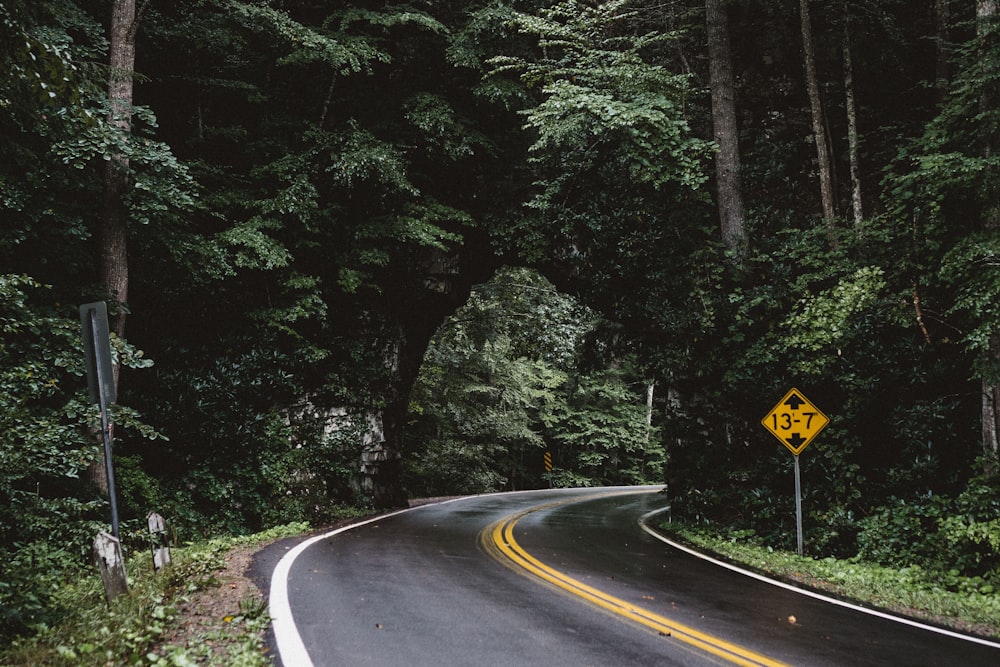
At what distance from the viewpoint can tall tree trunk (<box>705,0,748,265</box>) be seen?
45.1 ft

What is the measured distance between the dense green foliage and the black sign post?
2368 mm

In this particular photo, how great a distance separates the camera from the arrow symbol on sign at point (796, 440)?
10.6 metres

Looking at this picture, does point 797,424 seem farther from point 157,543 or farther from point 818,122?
point 157,543

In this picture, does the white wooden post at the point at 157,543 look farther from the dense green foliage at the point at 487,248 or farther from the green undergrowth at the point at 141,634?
the dense green foliage at the point at 487,248

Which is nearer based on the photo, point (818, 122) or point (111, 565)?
point (111, 565)

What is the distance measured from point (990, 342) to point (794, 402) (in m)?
2.91

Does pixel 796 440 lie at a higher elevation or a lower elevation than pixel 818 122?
lower

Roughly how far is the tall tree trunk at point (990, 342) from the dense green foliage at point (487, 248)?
6 centimetres

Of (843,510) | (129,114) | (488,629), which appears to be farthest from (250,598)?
(843,510)

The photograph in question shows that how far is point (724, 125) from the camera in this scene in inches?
548

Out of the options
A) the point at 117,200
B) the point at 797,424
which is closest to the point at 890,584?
the point at 797,424

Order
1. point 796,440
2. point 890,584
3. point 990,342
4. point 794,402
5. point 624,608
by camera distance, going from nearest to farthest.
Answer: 1. point 624,608
2. point 890,584
3. point 990,342
4. point 796,440
5. point 794,402

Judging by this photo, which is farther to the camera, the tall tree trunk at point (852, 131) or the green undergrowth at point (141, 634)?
the tall tree trunk at point (852, 131)

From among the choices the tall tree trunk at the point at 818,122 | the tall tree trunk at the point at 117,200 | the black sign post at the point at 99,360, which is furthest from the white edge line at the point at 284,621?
the tall tree trunk at the point at 818,122
